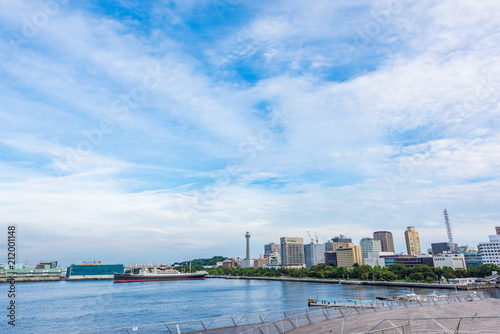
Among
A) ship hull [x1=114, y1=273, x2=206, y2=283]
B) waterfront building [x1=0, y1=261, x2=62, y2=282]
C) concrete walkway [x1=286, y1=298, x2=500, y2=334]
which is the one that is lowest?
ship hull [x1=114, y1=273, x2=206, y2=283]

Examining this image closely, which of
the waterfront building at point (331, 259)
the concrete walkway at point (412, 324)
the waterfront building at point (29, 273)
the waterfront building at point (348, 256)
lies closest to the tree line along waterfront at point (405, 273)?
the waterfront building at point (348, 256)

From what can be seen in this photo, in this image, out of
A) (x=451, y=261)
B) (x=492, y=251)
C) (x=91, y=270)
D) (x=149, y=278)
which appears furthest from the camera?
(x=91, y=270)

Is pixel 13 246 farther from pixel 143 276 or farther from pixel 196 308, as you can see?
pixel 143 276

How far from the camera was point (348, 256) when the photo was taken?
18200cm

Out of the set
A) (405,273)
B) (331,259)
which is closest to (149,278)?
(405,273)

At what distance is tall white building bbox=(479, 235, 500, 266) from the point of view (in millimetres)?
127938

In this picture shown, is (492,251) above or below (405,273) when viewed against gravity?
above

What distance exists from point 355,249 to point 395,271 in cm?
7466

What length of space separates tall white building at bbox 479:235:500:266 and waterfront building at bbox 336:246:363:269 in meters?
63.3

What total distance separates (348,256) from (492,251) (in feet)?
230

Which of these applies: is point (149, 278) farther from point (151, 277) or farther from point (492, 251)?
point (492, 251)

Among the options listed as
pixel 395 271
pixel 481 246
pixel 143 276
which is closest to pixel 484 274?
pixel 395 271

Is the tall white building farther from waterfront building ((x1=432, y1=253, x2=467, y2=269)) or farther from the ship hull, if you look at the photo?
the ship hull

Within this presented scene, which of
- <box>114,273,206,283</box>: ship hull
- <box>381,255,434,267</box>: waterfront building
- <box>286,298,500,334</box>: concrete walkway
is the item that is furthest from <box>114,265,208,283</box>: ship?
<box>286,298,500,334</box>: concrete walkway
